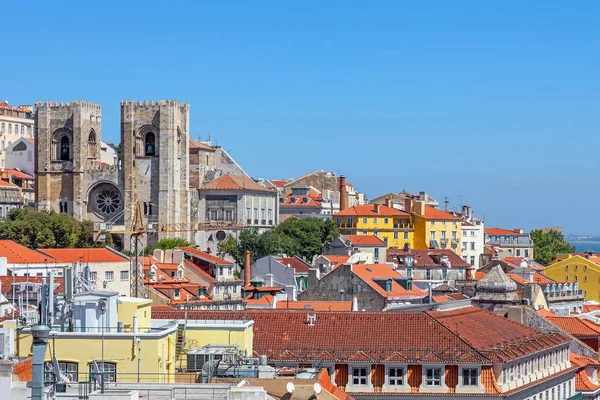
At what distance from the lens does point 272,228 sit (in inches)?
6029

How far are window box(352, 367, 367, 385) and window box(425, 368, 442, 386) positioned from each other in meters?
1.76

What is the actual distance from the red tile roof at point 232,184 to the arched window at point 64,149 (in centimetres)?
1298

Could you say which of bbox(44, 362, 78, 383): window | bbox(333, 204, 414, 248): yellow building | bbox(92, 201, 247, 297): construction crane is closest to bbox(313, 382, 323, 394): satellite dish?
bbox(44, 362, 78, 383): window

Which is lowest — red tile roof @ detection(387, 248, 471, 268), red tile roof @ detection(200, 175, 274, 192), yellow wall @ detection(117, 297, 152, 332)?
red tile roof @ detection(387, 248, 471, 268)

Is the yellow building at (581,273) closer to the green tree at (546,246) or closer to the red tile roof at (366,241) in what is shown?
the red tile roof at (366,241)

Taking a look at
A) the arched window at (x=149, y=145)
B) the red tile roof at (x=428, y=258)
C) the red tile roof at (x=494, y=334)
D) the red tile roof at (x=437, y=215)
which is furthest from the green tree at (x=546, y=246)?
the red tile roof at (x=494, y=334)

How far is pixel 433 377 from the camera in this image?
45688 mm

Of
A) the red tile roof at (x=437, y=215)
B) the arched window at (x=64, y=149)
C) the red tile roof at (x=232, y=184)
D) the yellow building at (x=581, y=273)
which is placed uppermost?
the arched window at (x=64, y=149)

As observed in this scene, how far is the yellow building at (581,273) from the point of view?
415 feet

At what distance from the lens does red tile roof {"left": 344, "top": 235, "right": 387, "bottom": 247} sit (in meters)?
139

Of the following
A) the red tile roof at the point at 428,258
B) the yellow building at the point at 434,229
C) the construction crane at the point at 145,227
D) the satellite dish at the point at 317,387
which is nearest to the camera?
the satellite dish at the point at 317,387

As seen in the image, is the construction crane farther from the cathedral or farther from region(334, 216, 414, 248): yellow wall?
region(334, 216, 414, 248): yellow wall

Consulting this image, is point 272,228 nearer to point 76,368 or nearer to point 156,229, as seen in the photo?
point 156,229

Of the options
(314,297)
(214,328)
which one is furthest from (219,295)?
(214,328)
